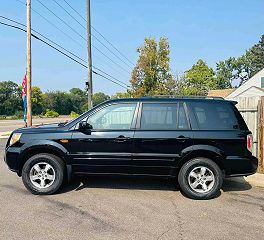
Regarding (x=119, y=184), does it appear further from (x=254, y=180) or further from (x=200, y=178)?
(x=254, y=180)

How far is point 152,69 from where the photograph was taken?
90.7 feet

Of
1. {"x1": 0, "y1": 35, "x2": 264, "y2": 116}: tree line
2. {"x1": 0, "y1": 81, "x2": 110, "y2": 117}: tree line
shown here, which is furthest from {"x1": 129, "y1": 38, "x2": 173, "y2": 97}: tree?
{"x1": 0, "y1": 81, "x2": 110, "y2": 117}: tree line

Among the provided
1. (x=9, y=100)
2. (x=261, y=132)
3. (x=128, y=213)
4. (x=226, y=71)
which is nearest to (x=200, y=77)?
(x=226, y=71)

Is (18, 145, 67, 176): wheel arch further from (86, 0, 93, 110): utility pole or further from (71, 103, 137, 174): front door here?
(86, 0, 93, 110): utility pole

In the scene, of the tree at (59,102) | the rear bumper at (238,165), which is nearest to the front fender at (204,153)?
the rear bumper at (238,165)

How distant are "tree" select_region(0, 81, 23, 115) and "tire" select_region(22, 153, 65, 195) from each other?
87846mm

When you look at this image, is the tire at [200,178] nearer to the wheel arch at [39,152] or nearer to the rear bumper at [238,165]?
the rear bumper at [238,165]

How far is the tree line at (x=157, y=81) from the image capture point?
27.8 meters

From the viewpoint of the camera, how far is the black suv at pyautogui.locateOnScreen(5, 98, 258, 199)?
541cm

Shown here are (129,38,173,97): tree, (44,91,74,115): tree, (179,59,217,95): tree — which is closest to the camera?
(129,38,173,97): tree

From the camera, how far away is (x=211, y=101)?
5641mm

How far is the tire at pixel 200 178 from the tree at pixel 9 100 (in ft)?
293

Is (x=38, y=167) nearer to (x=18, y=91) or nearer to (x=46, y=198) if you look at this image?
(x=46, y=198)

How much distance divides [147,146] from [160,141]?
253 millimetres
